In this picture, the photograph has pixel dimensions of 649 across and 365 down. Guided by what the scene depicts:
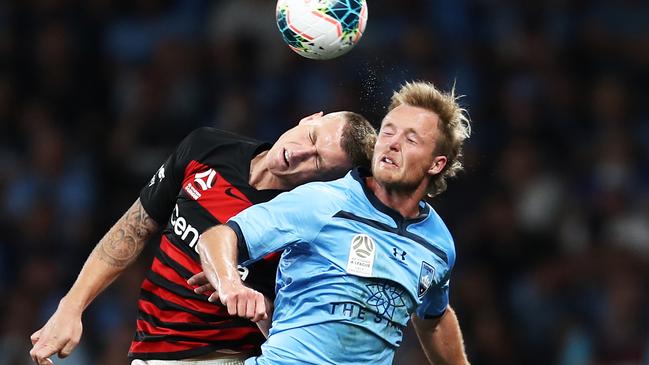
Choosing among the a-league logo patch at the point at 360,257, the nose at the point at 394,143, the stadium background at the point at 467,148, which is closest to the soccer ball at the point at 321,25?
the nose at the point at 394,143

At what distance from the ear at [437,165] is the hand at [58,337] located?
1.51 m

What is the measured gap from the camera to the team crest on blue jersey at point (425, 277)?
4.67 metres

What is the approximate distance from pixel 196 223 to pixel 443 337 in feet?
3.71

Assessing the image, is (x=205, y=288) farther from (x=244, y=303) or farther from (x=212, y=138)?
(x=212, y=138)

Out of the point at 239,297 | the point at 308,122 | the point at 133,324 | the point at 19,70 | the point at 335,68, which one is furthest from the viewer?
the point at 19,70

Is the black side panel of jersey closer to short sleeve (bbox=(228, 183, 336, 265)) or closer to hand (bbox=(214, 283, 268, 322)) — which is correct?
short sleeve (bbox=(228, 183, 336, 265))

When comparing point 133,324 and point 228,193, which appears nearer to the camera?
point 228,193

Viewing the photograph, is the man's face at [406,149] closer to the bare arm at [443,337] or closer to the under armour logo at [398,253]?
the under armour logo at [398,253]

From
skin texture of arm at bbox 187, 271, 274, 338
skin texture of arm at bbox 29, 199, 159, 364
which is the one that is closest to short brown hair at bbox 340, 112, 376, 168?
skin texture of arm at bbox 187, 271, 274, 338

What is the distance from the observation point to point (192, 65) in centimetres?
1069

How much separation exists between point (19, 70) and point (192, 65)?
1.54 m

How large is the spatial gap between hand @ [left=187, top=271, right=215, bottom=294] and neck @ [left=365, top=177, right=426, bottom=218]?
0.71 m

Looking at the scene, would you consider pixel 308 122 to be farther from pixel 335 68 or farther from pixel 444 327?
pixel 335 68

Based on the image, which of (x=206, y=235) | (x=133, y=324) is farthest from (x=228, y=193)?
(x=133, y=324)
